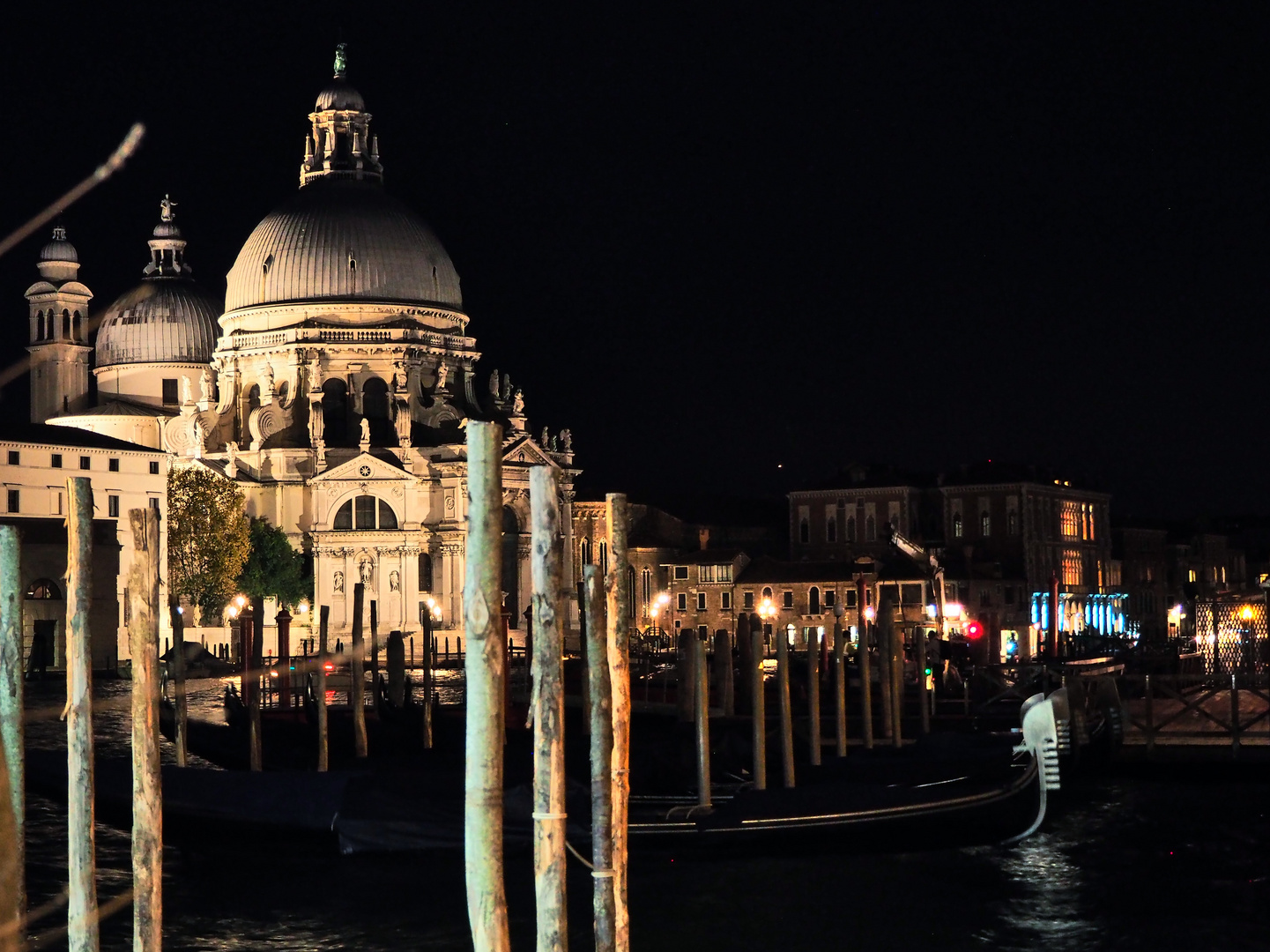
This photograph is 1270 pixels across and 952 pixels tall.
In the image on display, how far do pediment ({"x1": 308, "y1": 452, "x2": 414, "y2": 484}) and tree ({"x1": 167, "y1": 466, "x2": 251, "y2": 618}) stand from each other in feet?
21.7

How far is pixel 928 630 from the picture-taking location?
197ft

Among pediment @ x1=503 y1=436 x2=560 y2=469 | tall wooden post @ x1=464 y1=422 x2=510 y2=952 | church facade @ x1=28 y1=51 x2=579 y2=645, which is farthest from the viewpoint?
pediment @ x1=503 y1=436 x2=560 y2=469

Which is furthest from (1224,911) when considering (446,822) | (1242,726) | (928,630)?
(928,630)

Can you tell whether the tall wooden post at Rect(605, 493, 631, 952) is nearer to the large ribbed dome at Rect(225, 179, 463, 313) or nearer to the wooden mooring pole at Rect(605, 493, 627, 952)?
the wooden mooring pole at Rect(605, 493, 627, 952)

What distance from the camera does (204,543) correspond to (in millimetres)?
59156

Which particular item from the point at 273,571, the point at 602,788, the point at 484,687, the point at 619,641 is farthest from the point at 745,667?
the point at 273,571

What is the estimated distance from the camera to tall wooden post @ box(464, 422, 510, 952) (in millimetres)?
11633

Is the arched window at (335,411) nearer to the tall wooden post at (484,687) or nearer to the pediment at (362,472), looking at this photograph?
the pediment at (362,472)

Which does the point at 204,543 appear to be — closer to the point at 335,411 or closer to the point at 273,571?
the point at 273,571

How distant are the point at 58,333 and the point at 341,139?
11.2 m

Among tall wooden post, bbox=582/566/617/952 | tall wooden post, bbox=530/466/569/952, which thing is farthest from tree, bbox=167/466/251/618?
tall wooden post, bbox=530/466/569/952

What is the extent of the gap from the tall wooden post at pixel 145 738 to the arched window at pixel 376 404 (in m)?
54.9

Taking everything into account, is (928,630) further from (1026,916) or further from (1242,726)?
(1026,916)

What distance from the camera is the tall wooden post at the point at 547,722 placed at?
12992 mm
